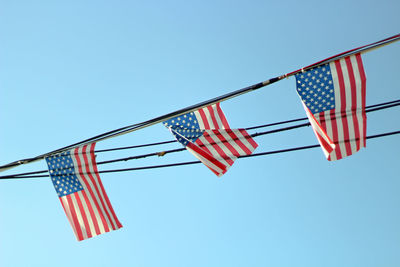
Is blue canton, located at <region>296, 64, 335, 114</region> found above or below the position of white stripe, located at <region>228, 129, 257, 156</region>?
above

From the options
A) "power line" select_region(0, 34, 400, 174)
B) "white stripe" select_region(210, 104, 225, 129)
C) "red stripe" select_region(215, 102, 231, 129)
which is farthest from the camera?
"red stripe" select_region(215, 102, 231, 129)

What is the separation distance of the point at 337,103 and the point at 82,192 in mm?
4805

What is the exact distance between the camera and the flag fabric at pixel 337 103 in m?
6.46

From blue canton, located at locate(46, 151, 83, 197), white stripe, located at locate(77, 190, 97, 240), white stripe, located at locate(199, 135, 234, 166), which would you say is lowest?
white stripe, located at locate(77, 190, 97, 240)

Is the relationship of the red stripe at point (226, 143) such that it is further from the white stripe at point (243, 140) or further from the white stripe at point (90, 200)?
the white stripe at point (90, 200)

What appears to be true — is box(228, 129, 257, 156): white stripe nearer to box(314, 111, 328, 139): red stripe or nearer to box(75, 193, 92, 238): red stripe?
box(314, 111, 328, 139): red stripe

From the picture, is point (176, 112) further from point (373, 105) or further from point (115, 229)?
point (373, 105)

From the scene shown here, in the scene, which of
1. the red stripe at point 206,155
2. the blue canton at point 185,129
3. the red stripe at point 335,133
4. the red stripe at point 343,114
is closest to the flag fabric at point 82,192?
the blue canton at point 185,129

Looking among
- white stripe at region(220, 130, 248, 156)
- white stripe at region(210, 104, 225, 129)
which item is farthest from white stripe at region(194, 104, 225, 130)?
white stripe at region(220, 130, 248, 156)

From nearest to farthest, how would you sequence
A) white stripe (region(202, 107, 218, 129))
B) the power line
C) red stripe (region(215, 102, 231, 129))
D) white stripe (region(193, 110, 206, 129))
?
the power line
white stripe (region(193, 110, 206, 129))
white stripe (region(202, 107, 218, 129))
red stripe (region(215, 102, 231, 129))

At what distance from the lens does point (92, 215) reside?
24.5 ft

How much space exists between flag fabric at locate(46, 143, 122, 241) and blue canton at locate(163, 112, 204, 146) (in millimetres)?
1495

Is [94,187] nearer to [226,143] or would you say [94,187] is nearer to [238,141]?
[226,143]

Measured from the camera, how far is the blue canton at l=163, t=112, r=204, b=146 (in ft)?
24.0
